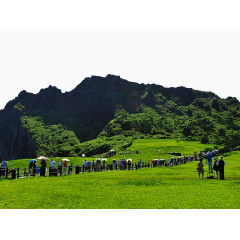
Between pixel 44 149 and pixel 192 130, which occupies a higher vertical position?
pixel 192 130

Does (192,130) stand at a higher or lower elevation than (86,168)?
higher

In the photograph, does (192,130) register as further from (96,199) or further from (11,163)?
(96,199)

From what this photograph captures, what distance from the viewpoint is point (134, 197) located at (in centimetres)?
1363

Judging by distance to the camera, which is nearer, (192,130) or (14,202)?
(14,202)

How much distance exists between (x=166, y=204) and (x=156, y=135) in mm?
174026

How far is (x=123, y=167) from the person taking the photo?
42656 mm

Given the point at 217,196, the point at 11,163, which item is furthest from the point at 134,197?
the point at 11,163

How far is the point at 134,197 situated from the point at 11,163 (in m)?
48.7

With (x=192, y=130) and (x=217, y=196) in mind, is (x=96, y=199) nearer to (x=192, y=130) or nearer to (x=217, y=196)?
(x=217, y=196)

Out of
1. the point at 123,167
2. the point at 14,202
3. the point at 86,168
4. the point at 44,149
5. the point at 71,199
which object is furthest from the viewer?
the point at 44,149

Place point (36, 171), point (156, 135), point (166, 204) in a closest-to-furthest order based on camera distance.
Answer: point (166, 204) → point (36, 171) → point (156, 135)

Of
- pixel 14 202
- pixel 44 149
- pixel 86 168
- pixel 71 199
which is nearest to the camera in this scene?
pixel 14 202

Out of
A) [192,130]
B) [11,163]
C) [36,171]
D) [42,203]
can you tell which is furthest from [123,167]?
[192,130]

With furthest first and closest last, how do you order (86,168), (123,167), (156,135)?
(156,135) < (123,167) < (86,168)
